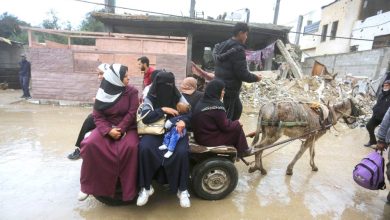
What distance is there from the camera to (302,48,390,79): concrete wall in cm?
1348

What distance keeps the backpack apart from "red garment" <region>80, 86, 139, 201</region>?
2.95 meters

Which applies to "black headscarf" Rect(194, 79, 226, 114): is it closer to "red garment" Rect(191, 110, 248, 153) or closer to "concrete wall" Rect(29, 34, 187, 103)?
"red garment" Rect(191, 110, 248, 153)

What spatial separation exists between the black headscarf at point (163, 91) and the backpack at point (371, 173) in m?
2.70

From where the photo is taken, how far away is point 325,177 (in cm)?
484

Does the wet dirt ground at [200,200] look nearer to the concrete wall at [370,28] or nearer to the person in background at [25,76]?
the person in background at [25,76]

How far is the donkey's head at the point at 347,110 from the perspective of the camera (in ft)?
16.4

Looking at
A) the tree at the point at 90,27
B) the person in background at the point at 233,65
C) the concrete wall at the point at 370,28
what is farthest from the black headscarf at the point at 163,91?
the concrete wall at the point at 370,28

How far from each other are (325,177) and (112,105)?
396cm

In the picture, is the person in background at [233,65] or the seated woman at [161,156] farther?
the person in background at [233,65]

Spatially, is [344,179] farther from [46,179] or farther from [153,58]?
[153,58]

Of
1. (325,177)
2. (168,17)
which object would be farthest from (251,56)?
(325,177)

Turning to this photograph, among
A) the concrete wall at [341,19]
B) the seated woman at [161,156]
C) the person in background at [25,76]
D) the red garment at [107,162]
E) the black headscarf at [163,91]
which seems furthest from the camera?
the concrete wall at [341,19]

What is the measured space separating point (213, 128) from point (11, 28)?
3062 centimetres

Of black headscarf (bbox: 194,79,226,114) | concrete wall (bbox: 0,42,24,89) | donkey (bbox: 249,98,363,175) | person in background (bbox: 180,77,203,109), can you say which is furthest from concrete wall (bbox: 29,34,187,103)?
black headscarf (bbox: 194,79,226,114)
